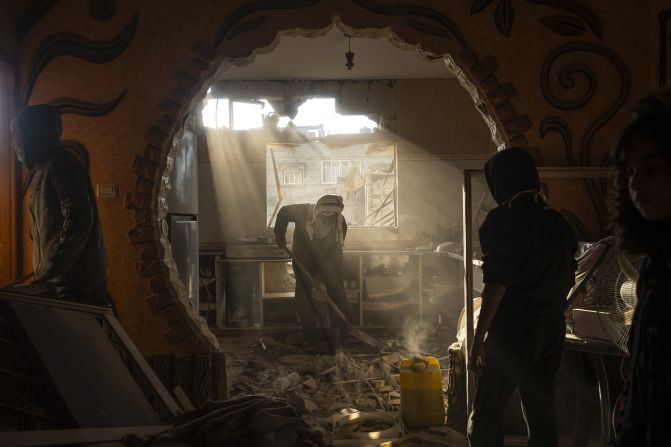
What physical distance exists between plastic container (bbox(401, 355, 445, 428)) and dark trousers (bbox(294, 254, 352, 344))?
2875 mm

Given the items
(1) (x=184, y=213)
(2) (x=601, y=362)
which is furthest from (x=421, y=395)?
(1) (x=184, y=213)

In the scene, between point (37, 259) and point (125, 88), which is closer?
point (37, 259)

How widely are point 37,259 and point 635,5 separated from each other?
4370mm

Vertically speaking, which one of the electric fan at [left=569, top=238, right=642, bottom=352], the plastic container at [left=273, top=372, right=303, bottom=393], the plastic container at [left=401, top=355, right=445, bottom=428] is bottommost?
the plastic container at [left=273, top=372, right=303, bottom=393]

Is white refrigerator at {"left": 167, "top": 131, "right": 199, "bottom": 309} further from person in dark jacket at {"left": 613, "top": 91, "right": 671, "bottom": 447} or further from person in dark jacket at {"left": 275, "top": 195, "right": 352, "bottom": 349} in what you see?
person in dark jacket at {"left": 613, "top": 91, "right": 671, "bottom": 447}

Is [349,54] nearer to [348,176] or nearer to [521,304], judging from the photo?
[348,176]

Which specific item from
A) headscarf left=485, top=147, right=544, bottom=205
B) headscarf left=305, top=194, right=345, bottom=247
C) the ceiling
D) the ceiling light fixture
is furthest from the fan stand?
the ceiling

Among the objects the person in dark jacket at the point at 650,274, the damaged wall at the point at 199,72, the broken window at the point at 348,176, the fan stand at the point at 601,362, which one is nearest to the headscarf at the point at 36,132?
the damaged wall at the point at 199,72

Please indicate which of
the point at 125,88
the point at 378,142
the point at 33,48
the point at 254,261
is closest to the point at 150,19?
the point at 125,88

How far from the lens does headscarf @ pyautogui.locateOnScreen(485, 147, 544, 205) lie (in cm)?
264

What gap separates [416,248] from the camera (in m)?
8.73

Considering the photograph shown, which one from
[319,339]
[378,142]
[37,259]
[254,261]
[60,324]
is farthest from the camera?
[378,142]

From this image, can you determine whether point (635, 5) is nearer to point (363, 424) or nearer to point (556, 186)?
point (556, 186)

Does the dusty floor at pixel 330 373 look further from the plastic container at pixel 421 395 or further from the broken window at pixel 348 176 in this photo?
the broken window at pixel 348 176
